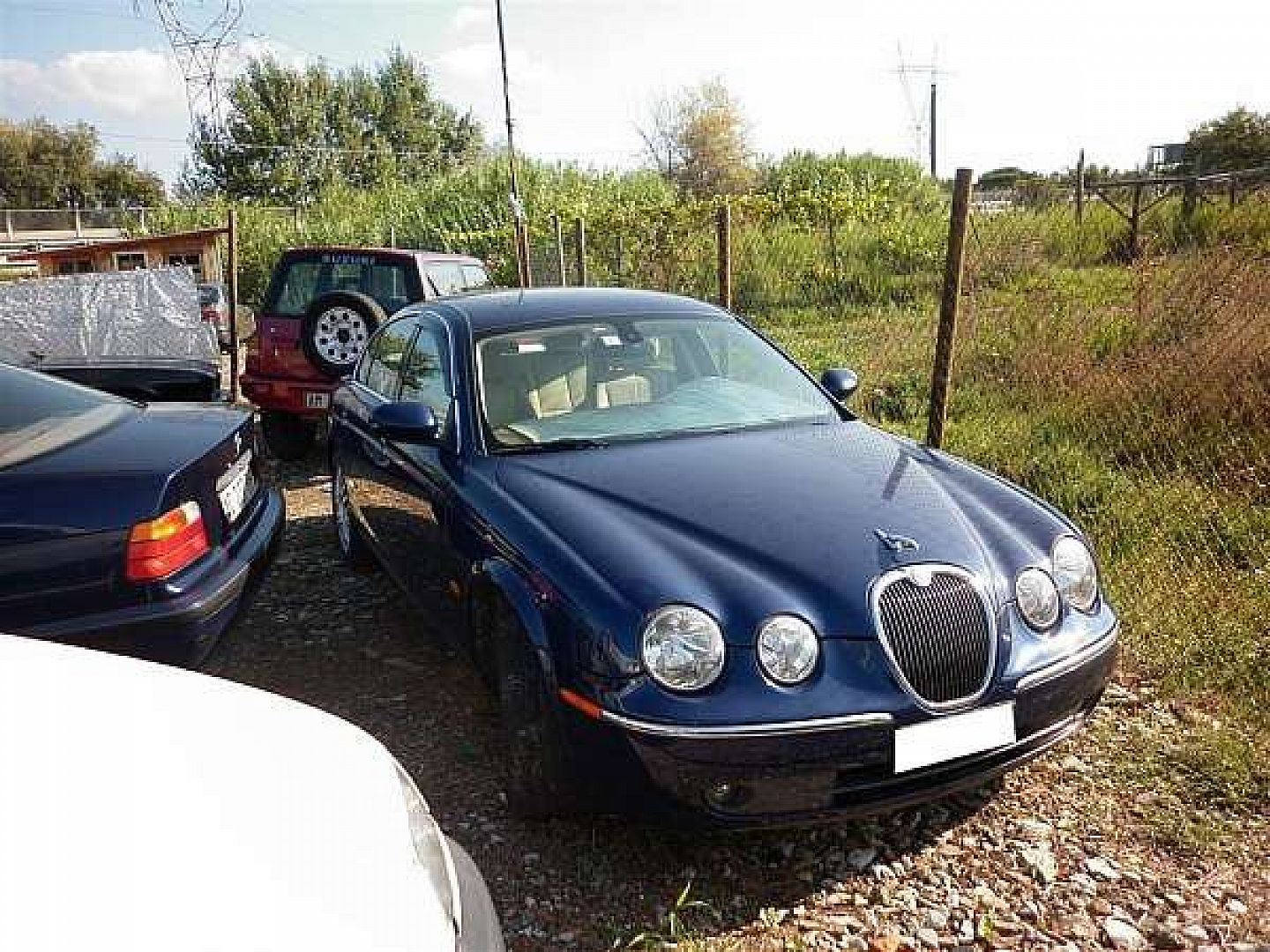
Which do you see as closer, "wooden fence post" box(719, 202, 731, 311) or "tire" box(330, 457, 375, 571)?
"tire" box(330, 457, 375, 571)

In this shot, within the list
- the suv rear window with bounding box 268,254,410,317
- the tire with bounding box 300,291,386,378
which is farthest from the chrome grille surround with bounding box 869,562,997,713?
the suv rear window with bounding box 268,254,410,317

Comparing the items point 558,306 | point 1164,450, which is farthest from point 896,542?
point 1164,450

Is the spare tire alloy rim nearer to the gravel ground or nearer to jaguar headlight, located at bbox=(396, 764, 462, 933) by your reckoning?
the gravel ground

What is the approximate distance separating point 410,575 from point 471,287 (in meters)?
4.49

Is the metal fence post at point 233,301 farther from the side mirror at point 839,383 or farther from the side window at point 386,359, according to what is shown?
the side mirror at point 839,383

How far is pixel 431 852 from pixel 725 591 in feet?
3.21

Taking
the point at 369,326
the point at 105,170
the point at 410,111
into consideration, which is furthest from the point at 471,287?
Answer: the point at 105,170

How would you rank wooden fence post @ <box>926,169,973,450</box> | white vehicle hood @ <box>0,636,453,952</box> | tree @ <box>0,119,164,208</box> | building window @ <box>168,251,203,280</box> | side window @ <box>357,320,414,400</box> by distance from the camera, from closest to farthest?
white vehicle hood @ <box>0,636,453,952</box> < side window @ <box>357,320,414,400</box> < wooden fence post @ <box>926,169,973,450</box> < building window @ <box>168,251,203,280</box> < tree @ <box>0,119,164,208</box>

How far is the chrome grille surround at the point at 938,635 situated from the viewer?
227 centimetres

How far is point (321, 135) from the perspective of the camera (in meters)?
48.8

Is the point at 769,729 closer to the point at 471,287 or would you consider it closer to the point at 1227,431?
the point at 1227,431

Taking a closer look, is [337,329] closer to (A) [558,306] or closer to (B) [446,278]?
(B) [446,278]

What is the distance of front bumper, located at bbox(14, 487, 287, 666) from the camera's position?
285 cm

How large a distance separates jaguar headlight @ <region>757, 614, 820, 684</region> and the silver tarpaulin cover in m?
8.19
